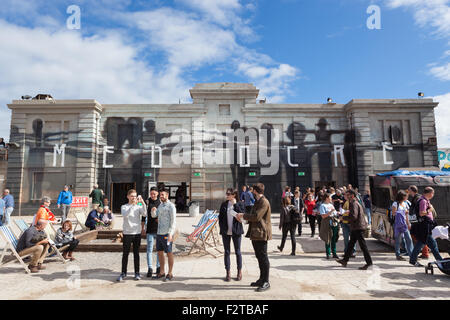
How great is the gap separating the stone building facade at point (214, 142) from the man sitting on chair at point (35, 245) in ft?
45.0

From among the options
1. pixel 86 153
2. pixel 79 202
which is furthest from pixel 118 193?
pixel 79 202

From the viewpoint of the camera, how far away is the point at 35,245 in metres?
6.27

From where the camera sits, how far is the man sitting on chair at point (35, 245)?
6.18 m

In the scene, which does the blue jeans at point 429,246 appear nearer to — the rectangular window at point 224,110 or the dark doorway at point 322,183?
the dark doorway at point 322,183

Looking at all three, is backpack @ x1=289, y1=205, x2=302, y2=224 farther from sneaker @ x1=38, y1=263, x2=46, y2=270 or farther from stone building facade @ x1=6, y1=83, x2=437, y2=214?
stone building facade @ x1=6, y1=83, x2=437, y2=214

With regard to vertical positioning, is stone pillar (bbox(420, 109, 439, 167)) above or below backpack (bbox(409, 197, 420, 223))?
above

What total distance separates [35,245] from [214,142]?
15267 mm

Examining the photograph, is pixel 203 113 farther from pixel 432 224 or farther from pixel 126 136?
pixel 432 224

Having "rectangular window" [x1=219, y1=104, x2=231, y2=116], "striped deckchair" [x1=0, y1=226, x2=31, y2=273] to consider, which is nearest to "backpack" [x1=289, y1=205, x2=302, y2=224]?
"striped deckchair" [x1=0, y1=226, x2=31, y2=273]

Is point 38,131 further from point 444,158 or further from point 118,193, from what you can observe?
point 444,158

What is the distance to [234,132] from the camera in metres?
20.9

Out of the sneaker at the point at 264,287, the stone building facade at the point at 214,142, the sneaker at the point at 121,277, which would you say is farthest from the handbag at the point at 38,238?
the stone building facade at the point at 214,142

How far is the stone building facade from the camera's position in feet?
65.8

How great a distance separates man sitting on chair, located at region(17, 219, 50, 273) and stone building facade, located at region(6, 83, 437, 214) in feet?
45.0
